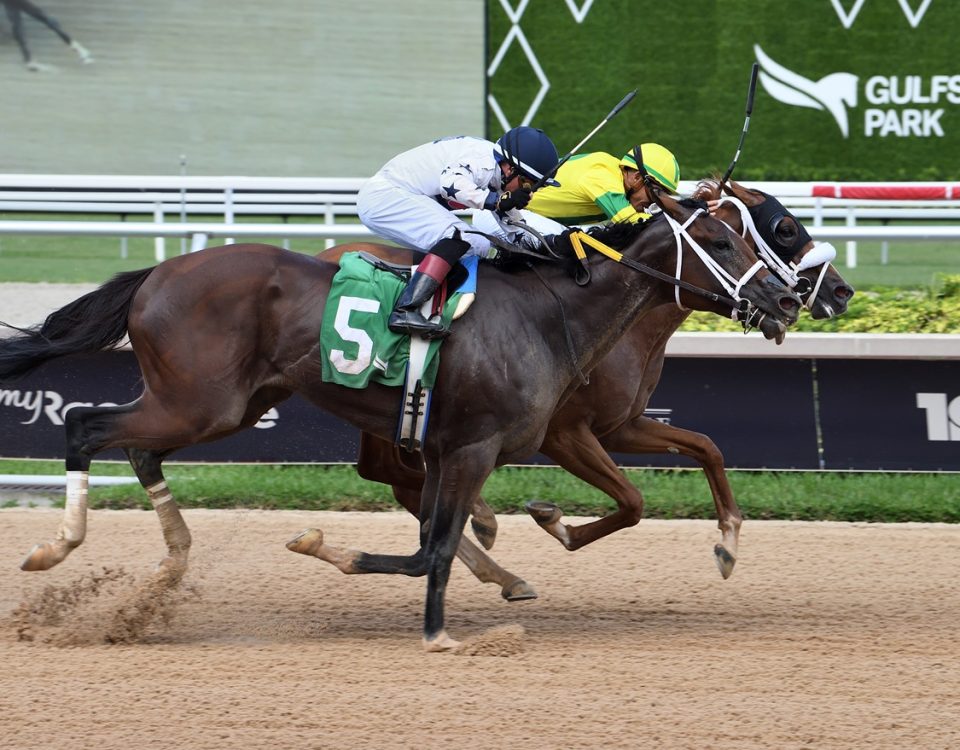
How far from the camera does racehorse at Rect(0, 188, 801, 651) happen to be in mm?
4719

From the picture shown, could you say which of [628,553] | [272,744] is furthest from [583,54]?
[272,744]

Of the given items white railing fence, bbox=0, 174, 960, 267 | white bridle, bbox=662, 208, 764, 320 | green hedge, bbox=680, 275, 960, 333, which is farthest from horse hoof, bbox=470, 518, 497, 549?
white railing fence, bbox=0, 174, 960, 267

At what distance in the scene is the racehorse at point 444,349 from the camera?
472cm

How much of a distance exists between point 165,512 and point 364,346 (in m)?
1.06

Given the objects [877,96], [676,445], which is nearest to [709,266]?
[676,445]

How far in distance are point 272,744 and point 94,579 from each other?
71.3 inches

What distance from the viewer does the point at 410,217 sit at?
4.96 m

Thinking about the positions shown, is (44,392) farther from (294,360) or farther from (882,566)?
(882,566)

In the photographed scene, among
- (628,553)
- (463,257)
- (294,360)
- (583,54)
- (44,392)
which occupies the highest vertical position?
(583,54)

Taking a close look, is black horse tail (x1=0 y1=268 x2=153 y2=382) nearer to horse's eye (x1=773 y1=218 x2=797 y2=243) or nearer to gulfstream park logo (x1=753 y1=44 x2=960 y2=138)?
horse's eye (x1=773 y1=218 x2=797 y2=243)

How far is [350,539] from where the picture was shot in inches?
248

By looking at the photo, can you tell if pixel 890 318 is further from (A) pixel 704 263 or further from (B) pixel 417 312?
(B) pixel 417 312

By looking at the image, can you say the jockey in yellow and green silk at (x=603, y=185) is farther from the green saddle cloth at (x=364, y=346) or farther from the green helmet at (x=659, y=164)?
the green saddle cloth at (x=364, y=346)

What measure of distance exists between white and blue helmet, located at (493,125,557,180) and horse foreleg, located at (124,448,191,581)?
1665 mm
